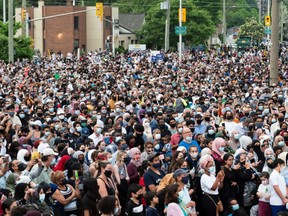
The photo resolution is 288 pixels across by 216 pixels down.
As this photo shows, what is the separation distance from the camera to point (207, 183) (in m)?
11.9

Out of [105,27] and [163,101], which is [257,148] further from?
[105,27]

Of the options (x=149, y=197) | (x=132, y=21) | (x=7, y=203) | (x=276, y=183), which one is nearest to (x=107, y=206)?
(x=7, y=203)

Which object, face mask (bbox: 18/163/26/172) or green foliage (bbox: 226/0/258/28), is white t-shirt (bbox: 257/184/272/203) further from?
green foliage (bbox: 226/0/258/28)

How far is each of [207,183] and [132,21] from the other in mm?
90271

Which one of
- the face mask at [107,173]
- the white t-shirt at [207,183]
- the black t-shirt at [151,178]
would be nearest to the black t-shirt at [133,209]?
the face mask at [107,173]

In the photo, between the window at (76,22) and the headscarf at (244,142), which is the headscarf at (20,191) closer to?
the headscarf at (244,142)

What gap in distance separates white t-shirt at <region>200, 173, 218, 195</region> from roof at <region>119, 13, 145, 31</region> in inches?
3476

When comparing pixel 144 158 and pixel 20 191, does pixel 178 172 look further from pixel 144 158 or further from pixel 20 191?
pixel 144 158

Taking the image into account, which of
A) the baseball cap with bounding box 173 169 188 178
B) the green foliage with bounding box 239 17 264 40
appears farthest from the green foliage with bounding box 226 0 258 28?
the baseball cap with bounding box 173 169 188 178

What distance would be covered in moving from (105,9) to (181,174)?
251ft

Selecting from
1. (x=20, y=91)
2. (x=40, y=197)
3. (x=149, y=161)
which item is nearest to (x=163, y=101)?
(x=20, y=91)

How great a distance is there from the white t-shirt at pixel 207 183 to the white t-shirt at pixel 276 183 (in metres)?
0.83

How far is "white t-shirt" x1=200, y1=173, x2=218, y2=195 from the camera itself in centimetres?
1193

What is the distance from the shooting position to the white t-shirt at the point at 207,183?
470 inches
